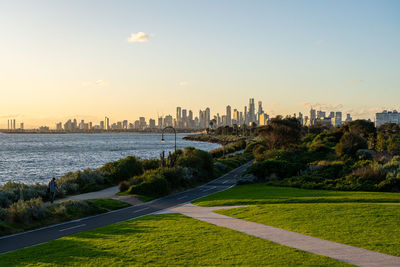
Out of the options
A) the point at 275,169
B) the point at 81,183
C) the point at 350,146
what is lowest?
the point at 81,183

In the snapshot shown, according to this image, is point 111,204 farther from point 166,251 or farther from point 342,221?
point 342,221

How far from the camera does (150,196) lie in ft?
98.9

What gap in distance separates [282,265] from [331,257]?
170 centimetres

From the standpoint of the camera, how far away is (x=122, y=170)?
133 feet

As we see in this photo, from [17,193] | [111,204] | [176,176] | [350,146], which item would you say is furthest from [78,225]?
[350,146]

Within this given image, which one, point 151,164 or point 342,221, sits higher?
point 342,221

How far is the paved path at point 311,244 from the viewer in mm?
10140

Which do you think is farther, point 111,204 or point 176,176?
point 176,176

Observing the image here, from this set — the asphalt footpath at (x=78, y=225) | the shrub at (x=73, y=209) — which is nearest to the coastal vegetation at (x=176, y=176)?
the asphalt footpath at (x=78, y=225)

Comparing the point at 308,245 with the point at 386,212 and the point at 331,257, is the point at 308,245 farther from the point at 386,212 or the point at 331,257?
the point at 386,212

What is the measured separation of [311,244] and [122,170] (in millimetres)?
31137

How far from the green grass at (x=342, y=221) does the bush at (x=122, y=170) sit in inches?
876

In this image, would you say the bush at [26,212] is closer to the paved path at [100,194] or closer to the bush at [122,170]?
the paved path at [100,194]

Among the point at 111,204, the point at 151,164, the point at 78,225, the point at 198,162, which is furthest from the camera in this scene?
the point at 151,164
